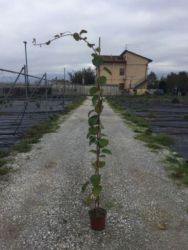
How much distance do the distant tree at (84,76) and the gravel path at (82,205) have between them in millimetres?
60677

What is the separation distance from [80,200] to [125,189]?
0.91 m

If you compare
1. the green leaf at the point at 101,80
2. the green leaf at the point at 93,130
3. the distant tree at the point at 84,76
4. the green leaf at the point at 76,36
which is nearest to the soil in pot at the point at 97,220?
the green leaf at the point at 93,130

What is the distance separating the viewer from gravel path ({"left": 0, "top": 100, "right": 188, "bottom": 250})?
3865mm

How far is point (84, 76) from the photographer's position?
226 ft

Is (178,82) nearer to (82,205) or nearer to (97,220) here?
(82,205)

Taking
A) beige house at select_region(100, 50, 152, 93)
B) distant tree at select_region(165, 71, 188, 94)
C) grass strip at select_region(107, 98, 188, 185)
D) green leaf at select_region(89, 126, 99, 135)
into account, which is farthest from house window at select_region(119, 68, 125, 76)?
green leaf at select_region(89, 126, 99, 135)

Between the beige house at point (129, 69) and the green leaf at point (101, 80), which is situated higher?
the beige house at point (129, 69)

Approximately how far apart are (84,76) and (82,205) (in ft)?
213

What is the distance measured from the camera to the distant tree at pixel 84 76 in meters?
68.8

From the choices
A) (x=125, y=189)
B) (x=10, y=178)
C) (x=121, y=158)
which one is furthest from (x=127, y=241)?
(x=121, y=158)

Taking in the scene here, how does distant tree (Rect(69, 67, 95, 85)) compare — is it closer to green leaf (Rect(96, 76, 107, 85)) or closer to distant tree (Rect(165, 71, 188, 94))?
distant tree (Rect(165, 71, 188, 94))

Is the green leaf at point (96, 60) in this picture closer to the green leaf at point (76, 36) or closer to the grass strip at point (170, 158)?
the green leaf at point (76, 36)

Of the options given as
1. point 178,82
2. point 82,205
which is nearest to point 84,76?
point 178,82

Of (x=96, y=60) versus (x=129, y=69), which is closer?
(x=96, y=60)
